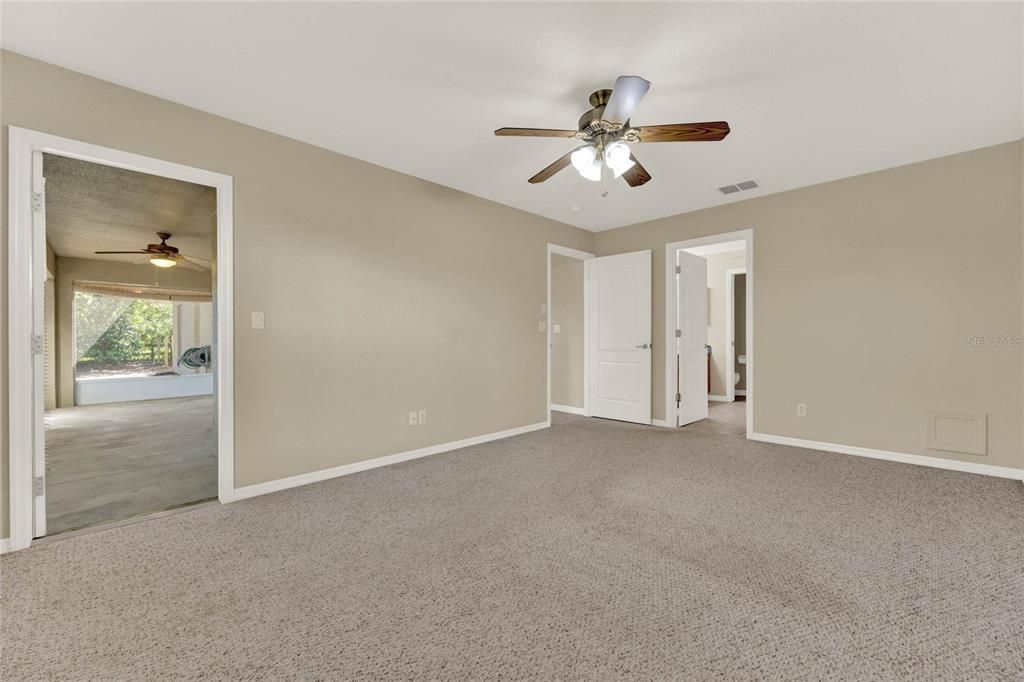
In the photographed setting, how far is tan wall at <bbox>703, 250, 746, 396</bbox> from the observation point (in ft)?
24.7

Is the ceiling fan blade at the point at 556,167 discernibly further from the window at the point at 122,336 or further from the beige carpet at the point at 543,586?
the window at the point at 122,336

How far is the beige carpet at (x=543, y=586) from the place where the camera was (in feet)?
4.73

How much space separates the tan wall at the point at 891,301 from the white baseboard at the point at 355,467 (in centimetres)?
297

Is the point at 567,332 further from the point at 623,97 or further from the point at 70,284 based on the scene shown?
the point at 70,284

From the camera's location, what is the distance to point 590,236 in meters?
5.92

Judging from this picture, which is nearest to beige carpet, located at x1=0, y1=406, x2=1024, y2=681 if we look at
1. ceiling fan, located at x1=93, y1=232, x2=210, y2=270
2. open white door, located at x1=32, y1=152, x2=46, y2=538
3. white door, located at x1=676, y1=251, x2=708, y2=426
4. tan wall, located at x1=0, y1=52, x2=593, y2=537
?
open white door, located at x1=32, y1=152, x2=46, y2=538

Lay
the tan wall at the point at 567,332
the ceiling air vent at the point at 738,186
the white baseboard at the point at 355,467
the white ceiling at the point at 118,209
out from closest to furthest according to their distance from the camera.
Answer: the white baseboard at the point at 355,467 < the white ceiling at the point at 118,209 < the ceiling air vent at the point at 738,186 < the tan wall at the point at 567,332

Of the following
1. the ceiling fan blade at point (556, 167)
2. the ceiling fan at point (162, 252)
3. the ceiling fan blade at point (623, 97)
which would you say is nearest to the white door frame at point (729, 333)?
the ceiling fan blade at point (556, 167)

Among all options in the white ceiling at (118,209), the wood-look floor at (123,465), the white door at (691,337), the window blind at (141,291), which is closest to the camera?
the wood-look floor at (123,465)

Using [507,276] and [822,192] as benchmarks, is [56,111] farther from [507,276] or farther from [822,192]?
[822,192]

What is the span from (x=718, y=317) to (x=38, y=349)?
27.5 feet

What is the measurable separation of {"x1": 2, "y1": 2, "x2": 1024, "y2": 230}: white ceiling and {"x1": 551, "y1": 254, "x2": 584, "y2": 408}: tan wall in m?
2.91

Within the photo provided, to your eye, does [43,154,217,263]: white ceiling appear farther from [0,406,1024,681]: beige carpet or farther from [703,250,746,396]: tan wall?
[703,250,746,396]: tan wall

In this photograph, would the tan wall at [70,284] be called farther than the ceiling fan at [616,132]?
Yes
